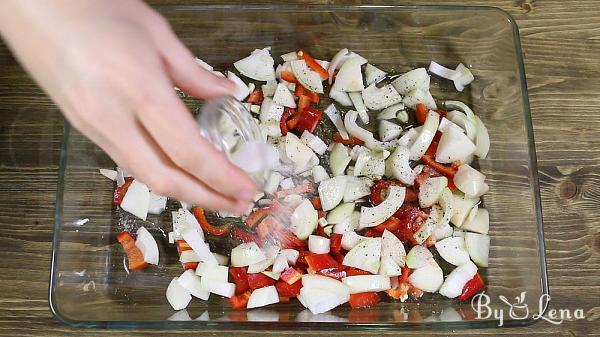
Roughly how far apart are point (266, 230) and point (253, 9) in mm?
476

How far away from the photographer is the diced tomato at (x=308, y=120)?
1.47 m

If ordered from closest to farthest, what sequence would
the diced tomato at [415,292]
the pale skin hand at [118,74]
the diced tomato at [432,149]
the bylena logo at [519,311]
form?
the pale skin hand at [118,74] → the bylena logo at [519,311] → the diced tomato at [415,292] → the diced tomato at [432,149]

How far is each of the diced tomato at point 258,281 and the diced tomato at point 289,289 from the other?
23 mm

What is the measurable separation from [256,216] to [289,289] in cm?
18

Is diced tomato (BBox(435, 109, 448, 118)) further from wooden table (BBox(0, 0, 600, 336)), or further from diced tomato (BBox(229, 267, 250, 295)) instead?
diced tomato (BBox(229, 267, 250, 295))

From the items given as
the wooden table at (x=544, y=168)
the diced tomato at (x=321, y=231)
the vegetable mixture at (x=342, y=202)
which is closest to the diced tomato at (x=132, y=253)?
the vegetable mixture at (x=342, y=202)

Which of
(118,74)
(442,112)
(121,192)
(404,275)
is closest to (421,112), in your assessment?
(442,112)

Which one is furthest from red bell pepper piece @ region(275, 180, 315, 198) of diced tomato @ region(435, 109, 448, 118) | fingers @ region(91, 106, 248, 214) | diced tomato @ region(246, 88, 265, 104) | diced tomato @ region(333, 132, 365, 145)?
fingers @ region(91, 106, 248, 214)

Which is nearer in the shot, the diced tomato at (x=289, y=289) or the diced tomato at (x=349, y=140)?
the diced tomato at (x=289, y=289)

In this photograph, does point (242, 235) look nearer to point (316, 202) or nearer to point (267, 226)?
point (267, 226)

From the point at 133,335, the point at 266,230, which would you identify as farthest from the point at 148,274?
the point at 266,230

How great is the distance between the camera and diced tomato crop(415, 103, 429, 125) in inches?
58.0

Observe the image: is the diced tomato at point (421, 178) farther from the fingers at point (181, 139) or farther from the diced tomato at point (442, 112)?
the fingers at point (181, 139)

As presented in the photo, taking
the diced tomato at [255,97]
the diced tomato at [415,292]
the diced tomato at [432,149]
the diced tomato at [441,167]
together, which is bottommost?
the diced tomato at [415,292]
